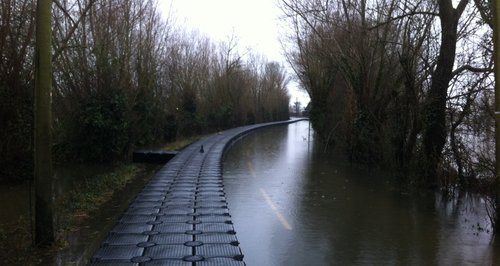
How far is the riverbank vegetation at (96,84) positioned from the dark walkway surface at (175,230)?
3.39 metres

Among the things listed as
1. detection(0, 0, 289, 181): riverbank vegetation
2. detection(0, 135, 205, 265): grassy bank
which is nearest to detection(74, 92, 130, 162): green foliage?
detection(0, 0, 289, 181): riverbank vegetation

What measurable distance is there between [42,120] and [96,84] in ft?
33.5

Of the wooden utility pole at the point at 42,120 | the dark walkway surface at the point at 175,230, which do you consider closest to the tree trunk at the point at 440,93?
the dark walkway surface at the point at 175,230

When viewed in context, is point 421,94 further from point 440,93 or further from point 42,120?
point 42,120

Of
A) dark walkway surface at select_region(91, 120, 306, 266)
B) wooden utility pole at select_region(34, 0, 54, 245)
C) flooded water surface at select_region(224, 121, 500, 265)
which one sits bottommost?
flooded water surface at select_region(224, 121, 500, 265)

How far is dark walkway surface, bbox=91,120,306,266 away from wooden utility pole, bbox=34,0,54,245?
2.90ft

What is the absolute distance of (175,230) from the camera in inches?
253

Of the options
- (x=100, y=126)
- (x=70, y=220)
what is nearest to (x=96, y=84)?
(x=100, y=126)

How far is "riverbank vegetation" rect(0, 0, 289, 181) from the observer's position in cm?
1039

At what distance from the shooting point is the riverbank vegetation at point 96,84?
34.1 feet

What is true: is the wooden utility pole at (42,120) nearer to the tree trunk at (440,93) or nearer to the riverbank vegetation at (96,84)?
the riverbank vegetation at (96,84)

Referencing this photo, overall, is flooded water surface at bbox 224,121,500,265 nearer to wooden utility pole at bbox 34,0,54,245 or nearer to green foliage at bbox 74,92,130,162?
wooden utility pole at bbox 34,0,54,245

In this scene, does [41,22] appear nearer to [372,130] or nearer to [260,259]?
[260,259]

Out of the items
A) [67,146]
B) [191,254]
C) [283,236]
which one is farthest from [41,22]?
[67,146]
